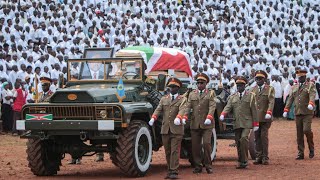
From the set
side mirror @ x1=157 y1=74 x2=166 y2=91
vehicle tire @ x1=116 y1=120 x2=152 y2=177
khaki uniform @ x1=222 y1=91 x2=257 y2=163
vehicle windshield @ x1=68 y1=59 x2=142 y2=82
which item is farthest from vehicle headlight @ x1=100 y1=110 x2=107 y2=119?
khaki uniform @ x1=222 y1=91 x2=257 y2=163

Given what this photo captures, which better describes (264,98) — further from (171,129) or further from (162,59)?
(171,129)

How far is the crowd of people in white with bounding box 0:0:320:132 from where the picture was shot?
1072 inches

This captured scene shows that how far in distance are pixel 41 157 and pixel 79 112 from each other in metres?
1.16

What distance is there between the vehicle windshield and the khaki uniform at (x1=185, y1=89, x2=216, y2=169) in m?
1.33

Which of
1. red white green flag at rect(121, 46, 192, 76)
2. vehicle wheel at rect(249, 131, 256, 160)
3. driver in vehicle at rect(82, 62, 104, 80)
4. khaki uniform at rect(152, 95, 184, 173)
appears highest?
red white green flag at rect(121, 46, 192, 76)

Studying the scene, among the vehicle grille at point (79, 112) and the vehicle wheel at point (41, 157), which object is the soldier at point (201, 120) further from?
the vehicle wheel at point (41, 157)

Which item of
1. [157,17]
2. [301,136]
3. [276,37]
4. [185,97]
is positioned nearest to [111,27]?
[157,17]

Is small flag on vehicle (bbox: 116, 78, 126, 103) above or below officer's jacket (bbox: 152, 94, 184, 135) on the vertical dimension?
above

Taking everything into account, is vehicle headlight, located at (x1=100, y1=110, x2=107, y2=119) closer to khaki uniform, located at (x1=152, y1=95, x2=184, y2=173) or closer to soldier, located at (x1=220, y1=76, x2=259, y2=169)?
khaki uniform, located at (x1=152, y1=95, x2=184, y2=173)

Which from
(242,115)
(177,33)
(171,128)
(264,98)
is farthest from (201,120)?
(177,33)

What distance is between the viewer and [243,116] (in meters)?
16.4

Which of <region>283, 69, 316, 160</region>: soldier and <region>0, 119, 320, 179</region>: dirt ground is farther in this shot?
<region>283, 69, 316, 160</region>: soldier

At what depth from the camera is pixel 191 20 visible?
34.1m

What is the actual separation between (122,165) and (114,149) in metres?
0.54
